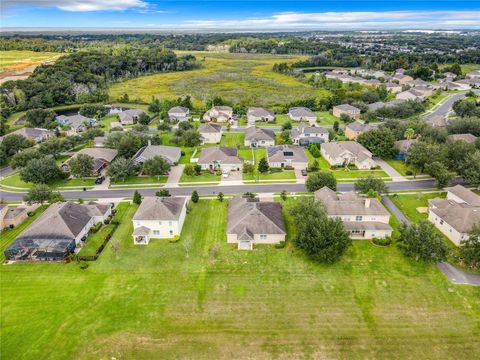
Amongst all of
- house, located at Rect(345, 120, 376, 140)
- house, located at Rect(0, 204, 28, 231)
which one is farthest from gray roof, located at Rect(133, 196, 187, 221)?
house, located at Rect(345, 120, 376, 140)

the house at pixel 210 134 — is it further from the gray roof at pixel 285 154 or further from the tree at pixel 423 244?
the tree at pixel 423 244

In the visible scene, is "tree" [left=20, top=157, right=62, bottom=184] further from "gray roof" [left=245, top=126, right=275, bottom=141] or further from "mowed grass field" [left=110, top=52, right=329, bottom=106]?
"mowed grass field" [left=110, top=52, right=329, bottom=106]

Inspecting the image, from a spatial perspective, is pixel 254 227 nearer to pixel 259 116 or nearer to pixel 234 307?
pixel 234 307

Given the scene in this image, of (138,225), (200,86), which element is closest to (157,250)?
(138,225)

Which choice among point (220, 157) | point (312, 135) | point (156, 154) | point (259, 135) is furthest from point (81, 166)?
point (312, 135)

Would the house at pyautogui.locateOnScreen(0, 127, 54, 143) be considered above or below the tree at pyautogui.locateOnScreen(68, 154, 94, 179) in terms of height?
below

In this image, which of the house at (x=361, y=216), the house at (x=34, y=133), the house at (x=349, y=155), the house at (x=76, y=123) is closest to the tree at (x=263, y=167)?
the house at (x=349, y=155)

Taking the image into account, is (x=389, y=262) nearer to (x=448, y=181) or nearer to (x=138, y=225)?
(x=448, y=181)
